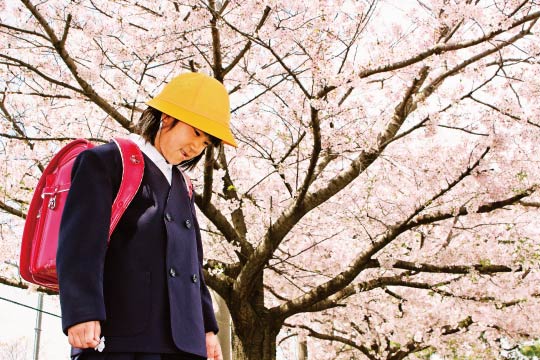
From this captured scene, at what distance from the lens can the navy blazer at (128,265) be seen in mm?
1940

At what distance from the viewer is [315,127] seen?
4.67 meters

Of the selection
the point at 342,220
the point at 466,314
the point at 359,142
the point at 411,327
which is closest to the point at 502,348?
the point at 411,327

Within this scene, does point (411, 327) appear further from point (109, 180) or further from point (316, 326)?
point (109, 180)

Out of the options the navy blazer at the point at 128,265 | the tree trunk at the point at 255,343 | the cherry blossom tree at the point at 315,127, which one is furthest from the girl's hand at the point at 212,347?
the tree trunk at the point at 255,343

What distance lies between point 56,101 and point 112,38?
1234 millimetres

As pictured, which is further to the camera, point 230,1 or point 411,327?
point 411,327

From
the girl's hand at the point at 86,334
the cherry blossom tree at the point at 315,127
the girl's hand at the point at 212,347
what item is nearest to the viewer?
the girl's hand at the point at 86,334

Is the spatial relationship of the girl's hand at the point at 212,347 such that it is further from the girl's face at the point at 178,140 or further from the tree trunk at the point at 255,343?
the tree trunk at the point at 255,343

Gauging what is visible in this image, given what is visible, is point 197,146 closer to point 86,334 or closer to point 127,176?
point 127,176

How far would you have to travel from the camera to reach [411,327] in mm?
11164

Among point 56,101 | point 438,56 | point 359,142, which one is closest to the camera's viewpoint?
point 438,56

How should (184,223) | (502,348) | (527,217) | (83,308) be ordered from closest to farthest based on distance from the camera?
(83,308) → (184,223) → (527,217) → (502,348)

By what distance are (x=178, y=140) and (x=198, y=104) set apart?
0.15m

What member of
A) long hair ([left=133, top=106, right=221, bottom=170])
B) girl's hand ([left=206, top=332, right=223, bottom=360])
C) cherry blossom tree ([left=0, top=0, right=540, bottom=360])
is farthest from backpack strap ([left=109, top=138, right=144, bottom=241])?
cherry blossom tree ([left=0, top=0, right=540, bottom=360])
